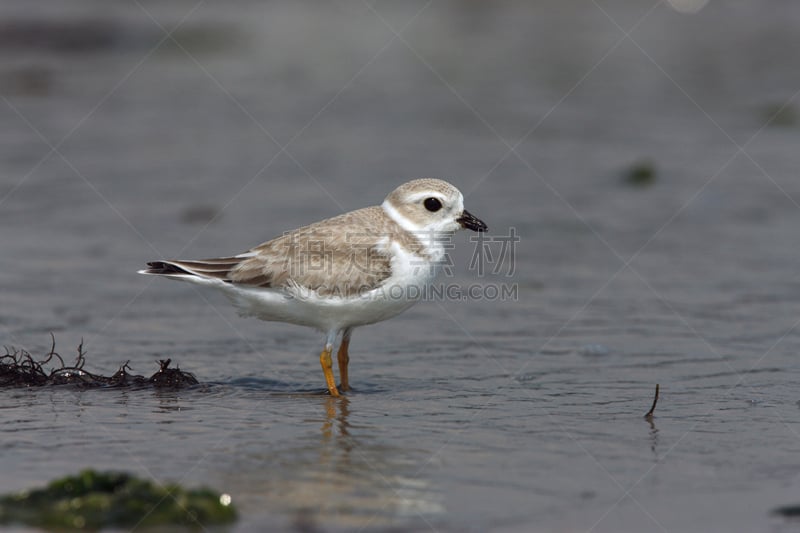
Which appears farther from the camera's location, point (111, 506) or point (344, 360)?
point (344, 360)

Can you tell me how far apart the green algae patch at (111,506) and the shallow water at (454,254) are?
0.20m

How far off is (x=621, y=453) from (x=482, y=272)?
189 inches

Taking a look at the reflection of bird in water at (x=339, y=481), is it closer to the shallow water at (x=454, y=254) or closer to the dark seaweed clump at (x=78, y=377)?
the shallow water at (x=454, y=254)

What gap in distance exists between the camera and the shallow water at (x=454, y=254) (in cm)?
553

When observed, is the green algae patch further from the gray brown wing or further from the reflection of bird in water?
the gray brown wing

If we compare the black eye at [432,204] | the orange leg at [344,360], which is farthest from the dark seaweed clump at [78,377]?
the black eye at [432,204]

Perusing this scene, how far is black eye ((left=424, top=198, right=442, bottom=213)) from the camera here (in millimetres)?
7532

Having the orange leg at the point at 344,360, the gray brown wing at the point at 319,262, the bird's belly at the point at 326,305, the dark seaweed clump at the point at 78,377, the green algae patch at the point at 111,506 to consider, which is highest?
the gray brown wing at the point at 319,262

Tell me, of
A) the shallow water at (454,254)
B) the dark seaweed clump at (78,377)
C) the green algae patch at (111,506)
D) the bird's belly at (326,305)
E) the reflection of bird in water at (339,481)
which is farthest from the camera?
the bird's belly at (326,305)

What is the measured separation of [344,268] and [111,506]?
2849 mm

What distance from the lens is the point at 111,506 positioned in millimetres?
4859

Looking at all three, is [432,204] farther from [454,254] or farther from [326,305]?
[454,254]

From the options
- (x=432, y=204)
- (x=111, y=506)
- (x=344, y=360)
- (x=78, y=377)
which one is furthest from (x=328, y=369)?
(x=111, y=506)

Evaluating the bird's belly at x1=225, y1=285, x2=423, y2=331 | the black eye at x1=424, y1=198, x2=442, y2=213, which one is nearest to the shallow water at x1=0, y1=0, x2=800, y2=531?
the bird's belly at x1=225, y1=285, x2=423, y2=331
